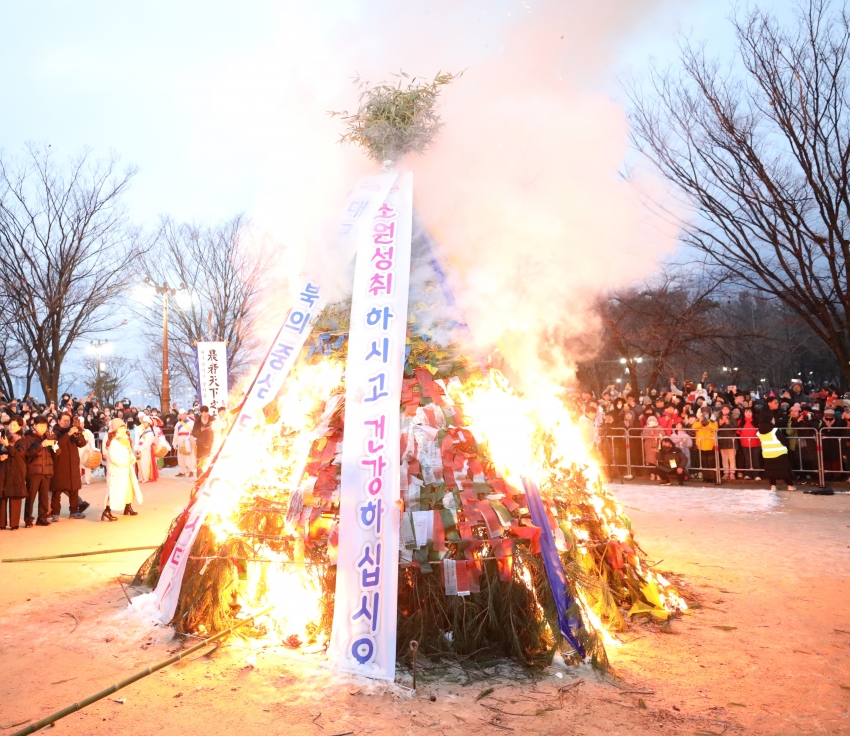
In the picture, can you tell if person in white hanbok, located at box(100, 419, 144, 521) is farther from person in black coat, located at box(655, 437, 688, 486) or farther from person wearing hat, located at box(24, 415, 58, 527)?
person in black coat, located at box(655, 437, 688, 486)

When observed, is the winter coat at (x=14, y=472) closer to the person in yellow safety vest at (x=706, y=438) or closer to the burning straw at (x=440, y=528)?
the burning straw at (x=440, y=528)

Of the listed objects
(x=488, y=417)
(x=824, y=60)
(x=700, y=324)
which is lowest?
(x=488, y=417)

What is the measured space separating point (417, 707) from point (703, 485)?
1174cm

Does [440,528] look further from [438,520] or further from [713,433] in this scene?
[713,433]

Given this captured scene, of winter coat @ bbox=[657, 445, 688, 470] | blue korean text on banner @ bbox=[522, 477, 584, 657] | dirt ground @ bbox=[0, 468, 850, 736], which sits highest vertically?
winter coat @ bbox=[657, 445, 688, 470]

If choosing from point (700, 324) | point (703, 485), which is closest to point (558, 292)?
point (703, 485)

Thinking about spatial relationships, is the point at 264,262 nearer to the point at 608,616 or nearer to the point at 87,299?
the point at 87,299

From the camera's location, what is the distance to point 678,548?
8.48m

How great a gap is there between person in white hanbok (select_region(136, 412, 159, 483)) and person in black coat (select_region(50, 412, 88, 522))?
461 centimetres

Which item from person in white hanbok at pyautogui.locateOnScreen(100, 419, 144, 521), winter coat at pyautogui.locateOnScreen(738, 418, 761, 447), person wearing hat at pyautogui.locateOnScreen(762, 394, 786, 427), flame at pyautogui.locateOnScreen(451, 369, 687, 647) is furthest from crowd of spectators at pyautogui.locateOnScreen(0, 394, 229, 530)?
person wearing hat at pyautogui.locateOnScreen(762, 394, 786, 427)

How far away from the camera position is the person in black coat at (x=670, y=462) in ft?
47.5

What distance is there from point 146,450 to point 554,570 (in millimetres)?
14532

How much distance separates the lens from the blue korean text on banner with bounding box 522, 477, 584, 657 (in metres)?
4.73

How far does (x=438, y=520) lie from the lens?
4895 mm
